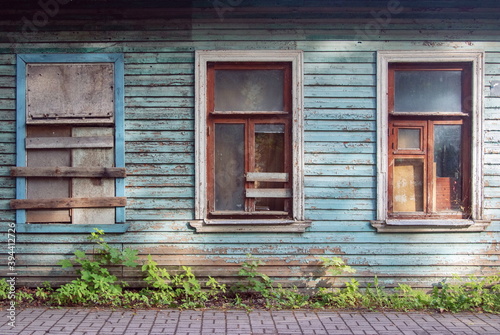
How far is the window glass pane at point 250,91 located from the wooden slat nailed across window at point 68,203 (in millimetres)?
1726

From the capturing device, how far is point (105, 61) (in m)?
5.60

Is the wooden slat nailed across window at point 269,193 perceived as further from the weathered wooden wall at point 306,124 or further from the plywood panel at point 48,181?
the plywood panel at point 48,181

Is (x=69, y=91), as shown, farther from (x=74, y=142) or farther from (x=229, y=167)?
(x=229, y=167)

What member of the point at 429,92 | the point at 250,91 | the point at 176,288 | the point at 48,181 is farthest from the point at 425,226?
the point at 48,181

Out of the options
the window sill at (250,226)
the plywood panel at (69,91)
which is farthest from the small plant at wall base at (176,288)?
the plywood panel at (69,91)

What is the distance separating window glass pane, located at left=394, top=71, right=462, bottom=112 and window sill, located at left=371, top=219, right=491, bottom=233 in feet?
4.58

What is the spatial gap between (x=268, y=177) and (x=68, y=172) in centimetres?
245

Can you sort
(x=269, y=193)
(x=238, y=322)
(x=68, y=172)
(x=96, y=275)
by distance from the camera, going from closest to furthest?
(x=238, y=322), (x=96, y=275), (x=68, y=172), (x=269, y=193)

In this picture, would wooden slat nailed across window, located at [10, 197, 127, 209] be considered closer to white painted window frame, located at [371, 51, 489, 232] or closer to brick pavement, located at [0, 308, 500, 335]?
brick pavement, located at [0, 308, 500, 335]

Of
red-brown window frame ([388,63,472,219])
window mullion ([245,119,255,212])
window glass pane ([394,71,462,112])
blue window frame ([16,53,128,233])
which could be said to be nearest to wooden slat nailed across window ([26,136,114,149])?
blue window frame ([16,53,128,233])

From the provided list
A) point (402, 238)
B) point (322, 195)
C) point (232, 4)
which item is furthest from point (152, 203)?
point (402, 238)

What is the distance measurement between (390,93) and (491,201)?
1.82 meters

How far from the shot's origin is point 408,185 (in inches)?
226

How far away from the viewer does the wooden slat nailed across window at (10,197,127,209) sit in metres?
5.53
